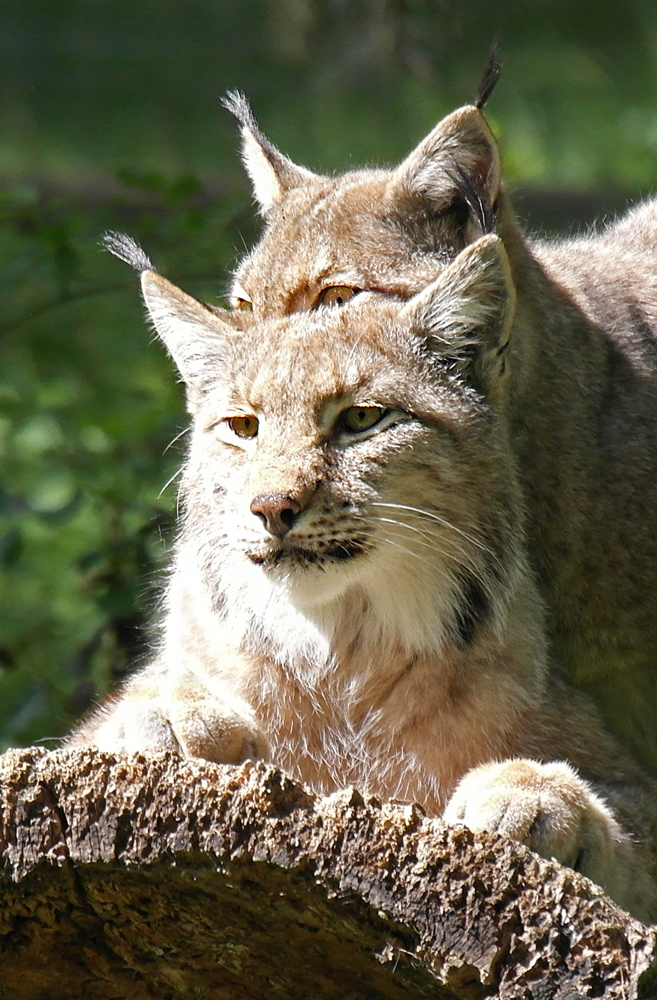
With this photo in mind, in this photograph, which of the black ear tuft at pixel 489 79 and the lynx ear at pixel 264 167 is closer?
the black ear tuft at pixel 489 79

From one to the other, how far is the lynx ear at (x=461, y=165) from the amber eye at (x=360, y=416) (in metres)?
1.11

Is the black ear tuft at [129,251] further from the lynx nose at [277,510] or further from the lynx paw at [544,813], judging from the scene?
the lynx paw at [544,813]

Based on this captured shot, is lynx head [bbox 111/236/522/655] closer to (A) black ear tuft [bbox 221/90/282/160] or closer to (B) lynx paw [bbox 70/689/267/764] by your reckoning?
(B) lynx paw [bbox 70/689/267/764]

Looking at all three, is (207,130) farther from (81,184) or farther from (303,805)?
(303,805)

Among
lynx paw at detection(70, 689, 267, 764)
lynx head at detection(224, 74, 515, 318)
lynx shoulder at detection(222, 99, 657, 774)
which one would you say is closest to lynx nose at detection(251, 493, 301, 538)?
lynx paw at detection(70, 689, 267, 764)

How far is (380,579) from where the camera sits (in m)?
3.58

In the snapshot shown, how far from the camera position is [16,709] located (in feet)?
18.7

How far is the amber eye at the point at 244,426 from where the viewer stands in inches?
144

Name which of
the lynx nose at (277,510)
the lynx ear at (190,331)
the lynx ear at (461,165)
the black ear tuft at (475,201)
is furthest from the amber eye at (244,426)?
the lynx ear at (461,165)

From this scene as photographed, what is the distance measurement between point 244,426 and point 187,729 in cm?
82

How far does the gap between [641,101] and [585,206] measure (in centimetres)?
100

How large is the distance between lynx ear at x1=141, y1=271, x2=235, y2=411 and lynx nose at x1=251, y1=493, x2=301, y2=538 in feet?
2.30

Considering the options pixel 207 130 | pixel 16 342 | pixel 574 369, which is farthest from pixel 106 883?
pixel 207 130

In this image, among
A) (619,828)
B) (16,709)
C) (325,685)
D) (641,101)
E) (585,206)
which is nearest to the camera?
(619,828)
